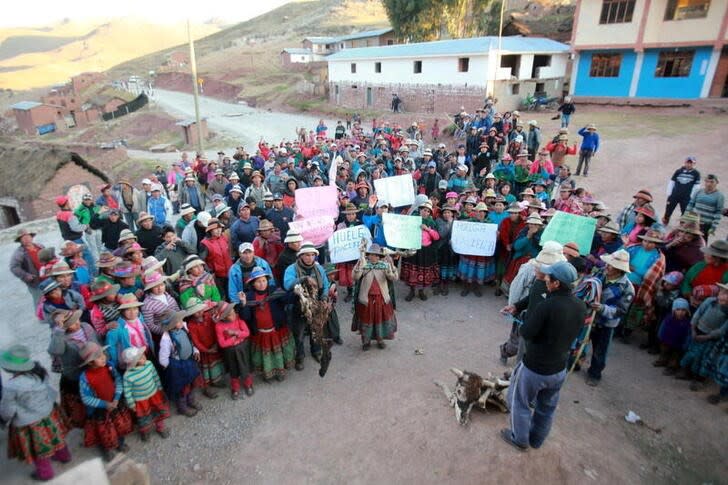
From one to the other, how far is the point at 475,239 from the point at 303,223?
3.34m

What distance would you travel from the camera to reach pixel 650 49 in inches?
1078

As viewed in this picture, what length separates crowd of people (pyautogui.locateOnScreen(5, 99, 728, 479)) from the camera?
14.9 feet

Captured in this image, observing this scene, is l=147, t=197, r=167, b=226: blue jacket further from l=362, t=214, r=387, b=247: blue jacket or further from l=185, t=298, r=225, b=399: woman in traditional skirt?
l=185, t=298, r=225, b=399: woman in traditional skirt

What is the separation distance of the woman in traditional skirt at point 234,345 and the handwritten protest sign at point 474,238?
443 cm

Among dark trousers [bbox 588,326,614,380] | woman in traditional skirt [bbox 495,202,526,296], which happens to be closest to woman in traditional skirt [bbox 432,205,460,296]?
woman in traditional skirt [bbox 495,202,526,296]

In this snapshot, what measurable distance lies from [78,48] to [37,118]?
13128 centimetres

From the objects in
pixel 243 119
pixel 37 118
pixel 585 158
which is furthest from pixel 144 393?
pixel 37 118

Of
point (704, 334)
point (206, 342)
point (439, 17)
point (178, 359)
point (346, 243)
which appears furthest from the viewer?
point (439, 17)

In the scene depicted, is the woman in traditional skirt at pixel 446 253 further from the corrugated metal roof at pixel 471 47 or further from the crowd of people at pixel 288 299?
the corrugated metal roof at pixel 471 47

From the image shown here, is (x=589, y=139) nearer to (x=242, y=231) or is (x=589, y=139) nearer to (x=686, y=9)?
(x=242, y=231)

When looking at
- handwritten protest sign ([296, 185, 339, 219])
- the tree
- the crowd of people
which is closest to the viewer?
the crowd of people

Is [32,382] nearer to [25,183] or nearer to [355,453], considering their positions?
[355,453]

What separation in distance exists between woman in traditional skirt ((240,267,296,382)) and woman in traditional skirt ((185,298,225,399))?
45 centimetres

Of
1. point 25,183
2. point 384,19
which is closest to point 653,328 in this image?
point 25,183
